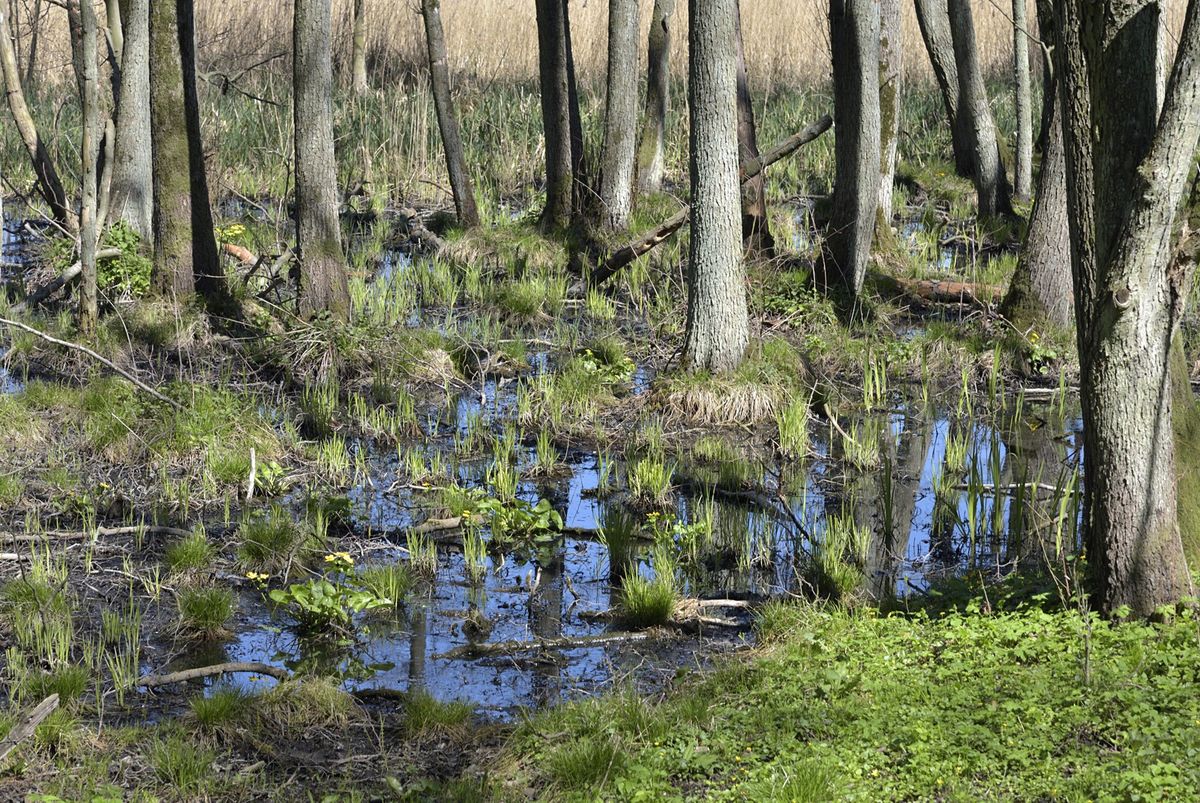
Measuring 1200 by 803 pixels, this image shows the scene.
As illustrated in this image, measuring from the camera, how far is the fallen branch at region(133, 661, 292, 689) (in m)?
5.27

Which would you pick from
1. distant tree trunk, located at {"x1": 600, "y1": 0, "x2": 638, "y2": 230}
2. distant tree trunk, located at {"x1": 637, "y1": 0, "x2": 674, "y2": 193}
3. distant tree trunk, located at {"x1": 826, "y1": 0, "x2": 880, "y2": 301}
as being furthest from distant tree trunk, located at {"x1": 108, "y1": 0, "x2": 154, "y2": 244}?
distant tree trunk, located at {"x1": 826, "y1": 0, "x2": 880, "y2": 301}

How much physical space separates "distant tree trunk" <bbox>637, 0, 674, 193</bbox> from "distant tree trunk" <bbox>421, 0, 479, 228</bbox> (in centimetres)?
193

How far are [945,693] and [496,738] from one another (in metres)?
1.71

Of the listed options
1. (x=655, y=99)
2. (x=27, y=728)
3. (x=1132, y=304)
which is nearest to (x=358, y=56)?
(x=655, y=99)

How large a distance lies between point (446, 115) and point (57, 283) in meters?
4.49

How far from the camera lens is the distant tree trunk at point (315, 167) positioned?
31.7 feet

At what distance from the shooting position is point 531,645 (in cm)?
578

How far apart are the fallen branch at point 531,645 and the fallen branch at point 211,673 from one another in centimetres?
72

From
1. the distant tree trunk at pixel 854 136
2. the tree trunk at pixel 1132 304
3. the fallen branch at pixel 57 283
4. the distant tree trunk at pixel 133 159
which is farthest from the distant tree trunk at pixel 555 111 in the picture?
the tree trunk at pixel 1132 304

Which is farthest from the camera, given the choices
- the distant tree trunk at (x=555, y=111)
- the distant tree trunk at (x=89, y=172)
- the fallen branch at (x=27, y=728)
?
the distant tree trunk at (x=555, y=111)

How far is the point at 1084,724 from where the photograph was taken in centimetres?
452

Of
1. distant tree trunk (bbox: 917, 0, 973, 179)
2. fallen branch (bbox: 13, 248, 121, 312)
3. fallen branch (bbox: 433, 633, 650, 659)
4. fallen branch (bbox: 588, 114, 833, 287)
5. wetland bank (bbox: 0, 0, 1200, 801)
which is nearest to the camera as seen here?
wetland bank (bbox: 0, 0, 1200, 801)

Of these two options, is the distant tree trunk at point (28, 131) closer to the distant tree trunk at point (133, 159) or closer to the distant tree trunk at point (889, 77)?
the distant tree trunk at point (133, 159)

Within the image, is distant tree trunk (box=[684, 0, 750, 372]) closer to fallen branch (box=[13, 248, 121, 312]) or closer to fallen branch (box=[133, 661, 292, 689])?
fallen branch (box=[133, 661, 292, 689])
